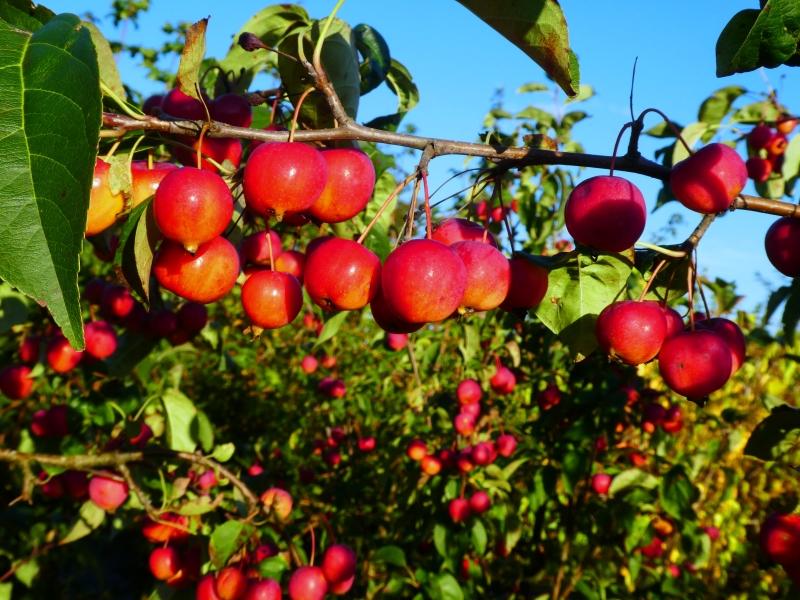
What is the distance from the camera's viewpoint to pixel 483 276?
110 cm

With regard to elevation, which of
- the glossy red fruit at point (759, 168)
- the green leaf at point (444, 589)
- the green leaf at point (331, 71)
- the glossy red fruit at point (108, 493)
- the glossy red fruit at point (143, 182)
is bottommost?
the green leaf at point (444, 589)

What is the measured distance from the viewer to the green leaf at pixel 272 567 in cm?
208

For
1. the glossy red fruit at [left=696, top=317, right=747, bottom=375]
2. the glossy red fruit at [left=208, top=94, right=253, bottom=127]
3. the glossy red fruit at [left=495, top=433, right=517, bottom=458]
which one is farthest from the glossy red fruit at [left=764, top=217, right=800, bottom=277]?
the glossy red fruit at [left=495, top=433, right=517, bottom=458]

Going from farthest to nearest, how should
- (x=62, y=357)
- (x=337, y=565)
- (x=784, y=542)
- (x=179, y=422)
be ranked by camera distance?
(x=62, y=357), (x=179, y=422), (x=337, y=565), (x=784, y=542)

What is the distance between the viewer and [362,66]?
1.93 metres

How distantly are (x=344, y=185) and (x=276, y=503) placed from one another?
5.12ft

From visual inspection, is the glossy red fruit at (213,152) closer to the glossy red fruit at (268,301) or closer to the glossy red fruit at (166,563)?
the glossy red fruit at (268,301)

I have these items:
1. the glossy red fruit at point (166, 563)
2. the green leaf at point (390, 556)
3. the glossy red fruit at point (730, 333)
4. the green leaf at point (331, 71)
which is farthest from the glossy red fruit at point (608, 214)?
the green leaf at point (390, 556)

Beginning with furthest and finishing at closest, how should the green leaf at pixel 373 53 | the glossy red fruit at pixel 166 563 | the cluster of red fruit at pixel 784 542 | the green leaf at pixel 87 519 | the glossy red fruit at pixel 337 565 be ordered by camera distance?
the green leaf at pixel 87 519, the glossy red fruit at pixel 166 563, the glossy red fruit at pixel 337 565, the green leaf at pixel 373 53, the cluster of red fruit at pixel 784 542

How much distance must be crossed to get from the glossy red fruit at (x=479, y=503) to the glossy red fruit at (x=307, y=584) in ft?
4.07

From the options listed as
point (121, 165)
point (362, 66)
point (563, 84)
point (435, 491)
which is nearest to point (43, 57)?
point (121, 165)

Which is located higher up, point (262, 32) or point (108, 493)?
point (262, 32)

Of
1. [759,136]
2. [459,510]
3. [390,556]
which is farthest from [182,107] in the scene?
[759,136]

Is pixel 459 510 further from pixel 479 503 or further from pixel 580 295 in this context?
pixel 580 295
